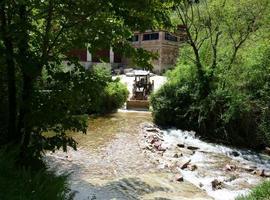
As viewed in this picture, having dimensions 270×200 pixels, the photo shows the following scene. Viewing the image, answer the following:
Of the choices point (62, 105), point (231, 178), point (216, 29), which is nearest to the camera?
point (62, 105)

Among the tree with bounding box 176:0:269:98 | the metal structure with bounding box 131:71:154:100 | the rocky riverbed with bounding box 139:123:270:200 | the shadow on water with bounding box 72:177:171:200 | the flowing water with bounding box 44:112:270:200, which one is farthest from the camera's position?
the metal structure with bounding box 131:71:154:100

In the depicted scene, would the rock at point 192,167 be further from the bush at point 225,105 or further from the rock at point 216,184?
the bush at point 225,105

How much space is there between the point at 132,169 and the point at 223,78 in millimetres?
9721

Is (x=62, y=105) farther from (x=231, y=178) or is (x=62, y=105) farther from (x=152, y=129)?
(x=152, y=129)

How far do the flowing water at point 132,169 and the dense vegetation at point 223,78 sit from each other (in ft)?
4.22

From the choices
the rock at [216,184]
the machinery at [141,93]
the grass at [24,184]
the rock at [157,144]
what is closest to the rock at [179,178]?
the rock at [216,184]

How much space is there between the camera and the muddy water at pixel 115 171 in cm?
1117

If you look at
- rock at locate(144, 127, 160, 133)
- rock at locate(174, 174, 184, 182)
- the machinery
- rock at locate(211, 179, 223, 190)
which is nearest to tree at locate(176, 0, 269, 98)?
rock at locate(144, 127, 160, 133)

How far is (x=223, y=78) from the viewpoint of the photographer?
71.8 feet

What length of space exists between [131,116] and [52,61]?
712 inches

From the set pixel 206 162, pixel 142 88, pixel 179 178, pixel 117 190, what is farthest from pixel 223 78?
pixel 142 88

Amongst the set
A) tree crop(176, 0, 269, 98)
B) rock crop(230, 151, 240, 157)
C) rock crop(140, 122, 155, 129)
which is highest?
tree crop(176, 0, 269, 98)

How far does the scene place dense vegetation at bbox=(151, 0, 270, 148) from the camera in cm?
1956

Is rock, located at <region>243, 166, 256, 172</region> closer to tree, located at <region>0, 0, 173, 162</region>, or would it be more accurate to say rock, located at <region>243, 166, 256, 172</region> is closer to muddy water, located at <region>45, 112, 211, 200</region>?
muddy water, located at <region>45, 112, 211, 200</region>
